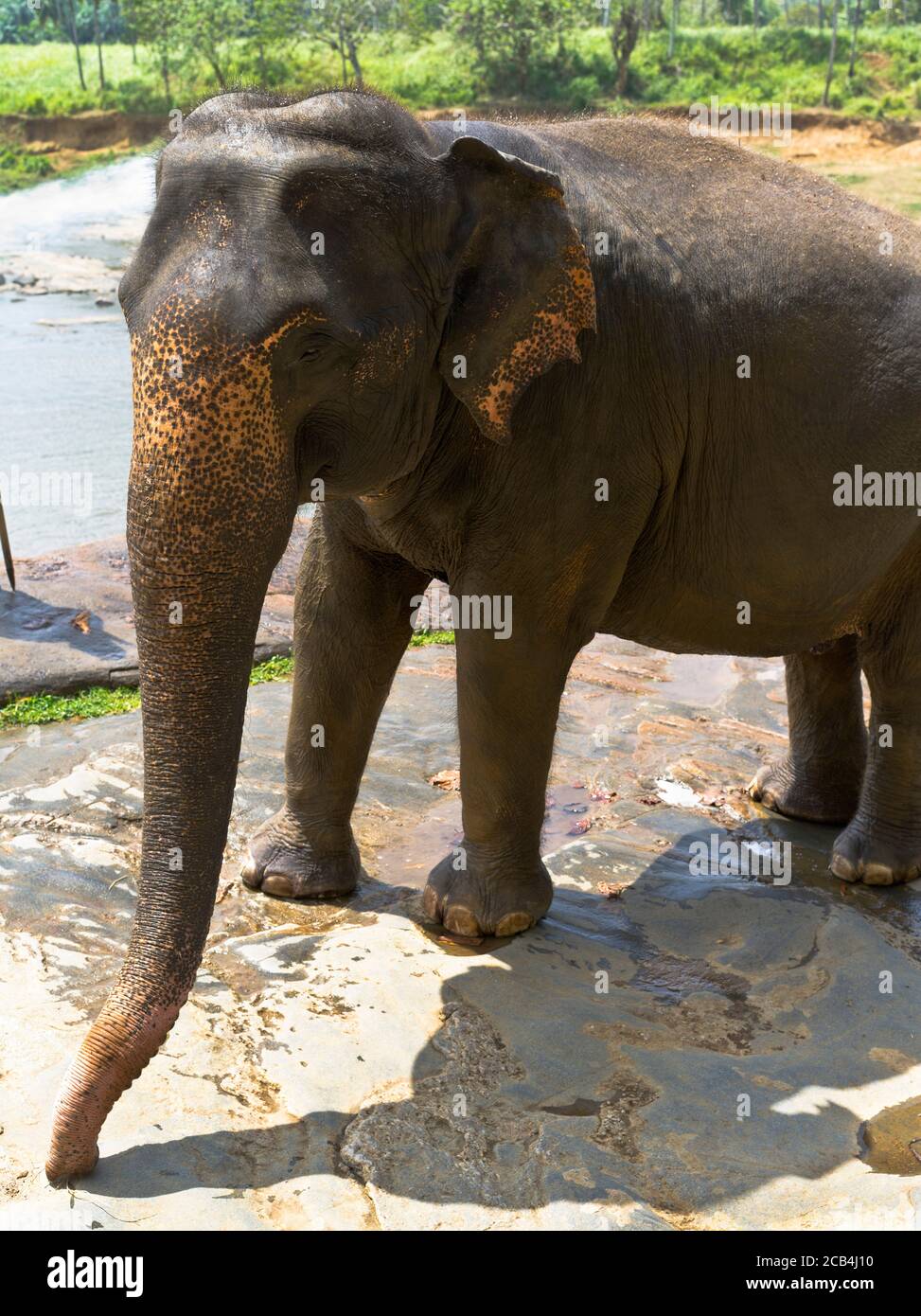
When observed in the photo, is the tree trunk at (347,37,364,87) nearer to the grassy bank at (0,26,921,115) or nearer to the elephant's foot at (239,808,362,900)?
the grassy bank at (0,26,921,115)

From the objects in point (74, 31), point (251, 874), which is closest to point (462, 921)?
point (251, 874)

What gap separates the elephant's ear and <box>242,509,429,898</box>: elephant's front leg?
38.6 inches

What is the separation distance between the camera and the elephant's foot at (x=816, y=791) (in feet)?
17.9

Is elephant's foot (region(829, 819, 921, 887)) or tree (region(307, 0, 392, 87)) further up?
tree (region(307, 0, 392, 87))

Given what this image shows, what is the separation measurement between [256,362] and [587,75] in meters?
38.7

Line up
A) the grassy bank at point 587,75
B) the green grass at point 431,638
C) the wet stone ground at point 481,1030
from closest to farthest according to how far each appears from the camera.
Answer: the wet stone ground at point 481,1030 → the green grass at point 431,638 → the grassy bank at point 587,75

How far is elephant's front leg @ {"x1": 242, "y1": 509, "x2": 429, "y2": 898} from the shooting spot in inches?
178

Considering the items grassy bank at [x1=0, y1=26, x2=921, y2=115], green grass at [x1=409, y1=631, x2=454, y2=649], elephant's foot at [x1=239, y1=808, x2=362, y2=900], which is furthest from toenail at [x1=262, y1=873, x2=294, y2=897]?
grassy bank at [x1=0, y1=26, x2=921, y2=115]

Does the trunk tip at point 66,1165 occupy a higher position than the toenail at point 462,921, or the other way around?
the trunk tip at point 66,1165

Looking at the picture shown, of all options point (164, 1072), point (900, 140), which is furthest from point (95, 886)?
point (900, 140)

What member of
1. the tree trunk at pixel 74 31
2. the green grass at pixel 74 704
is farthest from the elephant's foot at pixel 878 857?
the tree trunk at pixel 74 31

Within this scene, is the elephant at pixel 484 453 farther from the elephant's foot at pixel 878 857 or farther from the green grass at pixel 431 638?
the green grass at pixel 431 638

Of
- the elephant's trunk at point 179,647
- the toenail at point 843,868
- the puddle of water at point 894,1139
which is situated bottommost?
the toenail at point 843,868

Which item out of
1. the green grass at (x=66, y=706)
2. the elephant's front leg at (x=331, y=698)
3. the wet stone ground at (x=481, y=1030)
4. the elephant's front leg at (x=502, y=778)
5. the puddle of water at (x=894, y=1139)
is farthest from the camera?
the green grass at (x=66, y=706)
